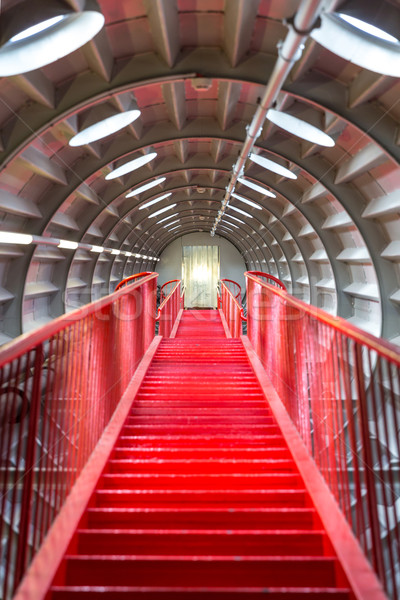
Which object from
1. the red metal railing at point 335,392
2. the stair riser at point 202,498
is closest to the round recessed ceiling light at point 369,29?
the red metal railing at point 335,392

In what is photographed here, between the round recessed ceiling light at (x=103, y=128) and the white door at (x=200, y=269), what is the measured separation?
781 inches

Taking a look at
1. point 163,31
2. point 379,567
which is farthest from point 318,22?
point 379,567

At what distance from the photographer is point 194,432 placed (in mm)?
3656

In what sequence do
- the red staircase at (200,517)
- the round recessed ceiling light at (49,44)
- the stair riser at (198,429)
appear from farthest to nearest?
the round recessed ceiling light at (49,44) < the stair riser at (198,429) < the red staircase at (200,517)

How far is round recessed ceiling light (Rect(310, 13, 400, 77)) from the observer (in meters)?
4.10

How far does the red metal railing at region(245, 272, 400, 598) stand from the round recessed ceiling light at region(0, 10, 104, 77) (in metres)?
3.31

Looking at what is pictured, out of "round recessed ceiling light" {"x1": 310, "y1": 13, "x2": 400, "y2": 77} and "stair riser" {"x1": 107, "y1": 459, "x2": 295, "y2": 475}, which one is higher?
"round recessed ceiling light" {"x1": 310, "y1": 13, "x2": 400, "y2": 77}

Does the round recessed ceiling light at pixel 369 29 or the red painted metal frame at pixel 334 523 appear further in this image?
the round recessed ceiling light at pixel 369 29

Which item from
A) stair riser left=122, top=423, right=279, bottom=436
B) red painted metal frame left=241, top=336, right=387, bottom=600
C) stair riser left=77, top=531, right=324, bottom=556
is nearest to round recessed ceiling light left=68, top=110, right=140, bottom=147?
stair riser left=122, top=423, right=279, bottom=436

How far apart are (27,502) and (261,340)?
12.8 ft

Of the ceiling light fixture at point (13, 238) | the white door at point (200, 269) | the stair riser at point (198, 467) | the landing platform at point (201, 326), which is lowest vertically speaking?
the stair riser at point (198, 467)

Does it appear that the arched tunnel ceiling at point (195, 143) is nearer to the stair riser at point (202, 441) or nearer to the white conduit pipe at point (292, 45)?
the white conduit pipe at point (292, 45)

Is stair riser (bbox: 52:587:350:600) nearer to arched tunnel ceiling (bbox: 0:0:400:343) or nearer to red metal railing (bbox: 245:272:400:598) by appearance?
red metal railing (bbox: 245:272:400:598)

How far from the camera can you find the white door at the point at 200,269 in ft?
86.0
